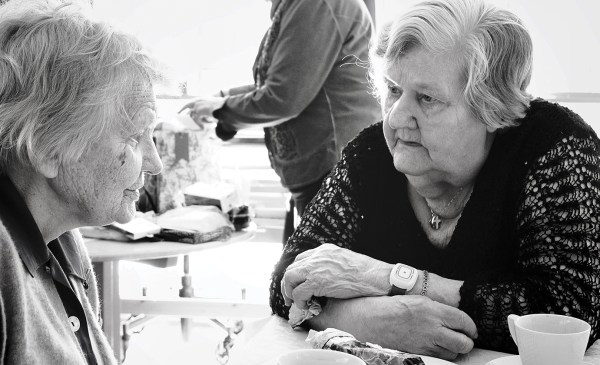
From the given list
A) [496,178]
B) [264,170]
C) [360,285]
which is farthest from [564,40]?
[360,285]

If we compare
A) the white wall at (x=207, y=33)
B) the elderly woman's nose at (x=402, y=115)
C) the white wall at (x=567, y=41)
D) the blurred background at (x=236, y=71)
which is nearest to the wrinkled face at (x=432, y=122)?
the elderly woman's nose at (x=402, y=115)

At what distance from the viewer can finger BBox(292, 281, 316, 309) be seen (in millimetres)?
1388

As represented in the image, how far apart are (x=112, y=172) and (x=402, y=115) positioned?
66cm

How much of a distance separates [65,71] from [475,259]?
0.95m

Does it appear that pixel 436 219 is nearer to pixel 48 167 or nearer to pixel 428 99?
pixel 428 99

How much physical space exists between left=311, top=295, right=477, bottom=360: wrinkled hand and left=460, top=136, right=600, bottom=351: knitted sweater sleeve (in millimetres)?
55

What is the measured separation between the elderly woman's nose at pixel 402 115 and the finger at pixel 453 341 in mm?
468

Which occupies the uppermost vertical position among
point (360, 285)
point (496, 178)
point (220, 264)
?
point (496, 178)

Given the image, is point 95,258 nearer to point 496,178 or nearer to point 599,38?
point 496,178

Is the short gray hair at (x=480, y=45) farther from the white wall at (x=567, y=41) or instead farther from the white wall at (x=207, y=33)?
the white wall at (x=207, y=33)

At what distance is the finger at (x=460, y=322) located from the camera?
1.27 m

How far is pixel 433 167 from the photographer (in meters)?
1.51

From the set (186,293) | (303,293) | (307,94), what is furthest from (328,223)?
(186,293)

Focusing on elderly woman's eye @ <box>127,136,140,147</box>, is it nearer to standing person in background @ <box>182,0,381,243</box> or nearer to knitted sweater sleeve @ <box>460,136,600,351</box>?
knitted sweater sleeve @ <box>460,136,600,351</box>
